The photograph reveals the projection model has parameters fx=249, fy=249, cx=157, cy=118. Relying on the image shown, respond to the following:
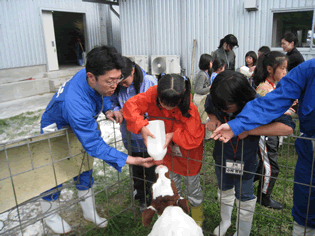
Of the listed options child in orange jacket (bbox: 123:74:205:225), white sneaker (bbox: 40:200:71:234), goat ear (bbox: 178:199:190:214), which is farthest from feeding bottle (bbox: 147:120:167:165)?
white sneaker (bbox: 40:200:71:234)

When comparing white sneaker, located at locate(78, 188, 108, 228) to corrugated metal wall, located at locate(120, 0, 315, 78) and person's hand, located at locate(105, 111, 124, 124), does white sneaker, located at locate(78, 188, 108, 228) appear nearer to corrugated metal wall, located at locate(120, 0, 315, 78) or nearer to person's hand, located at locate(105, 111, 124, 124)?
person's hand, located at locate(105, 111, 124, 124)

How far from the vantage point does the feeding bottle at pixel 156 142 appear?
1796 mm

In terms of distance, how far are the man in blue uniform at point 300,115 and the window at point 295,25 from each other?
19.5 ft

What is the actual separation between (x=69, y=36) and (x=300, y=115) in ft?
54.7

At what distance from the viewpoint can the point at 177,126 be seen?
6.81 ft

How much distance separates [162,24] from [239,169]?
795cm

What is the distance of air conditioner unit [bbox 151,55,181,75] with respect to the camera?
8.52 m

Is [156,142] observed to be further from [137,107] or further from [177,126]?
[137,107]

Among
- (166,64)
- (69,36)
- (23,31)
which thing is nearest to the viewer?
(166,64)

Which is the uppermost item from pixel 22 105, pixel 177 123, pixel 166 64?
pixel 166 64

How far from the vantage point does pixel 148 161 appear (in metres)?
2.03

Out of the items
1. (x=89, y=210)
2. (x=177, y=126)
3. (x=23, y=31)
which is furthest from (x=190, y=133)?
(x=23, y=31)

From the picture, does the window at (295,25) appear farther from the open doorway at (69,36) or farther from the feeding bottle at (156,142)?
the open doorway at (69,36)

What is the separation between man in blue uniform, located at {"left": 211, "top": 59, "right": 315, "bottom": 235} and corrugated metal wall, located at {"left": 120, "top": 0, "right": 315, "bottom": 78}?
5.79 meters
